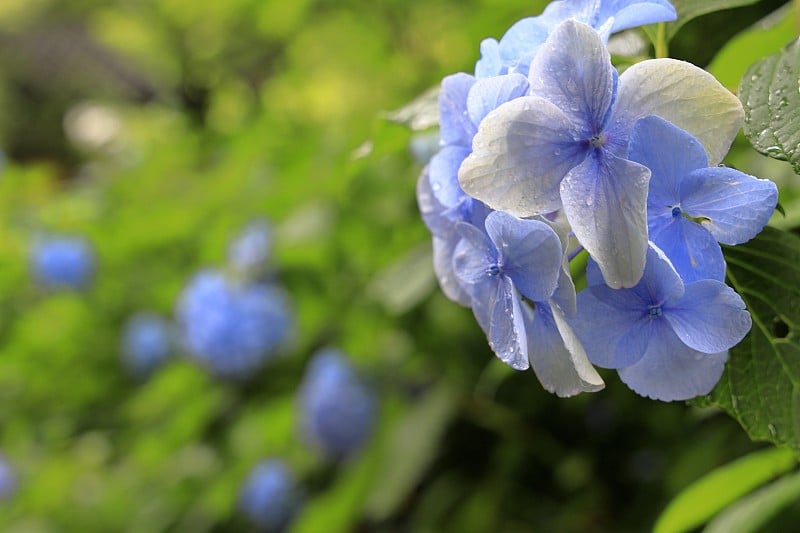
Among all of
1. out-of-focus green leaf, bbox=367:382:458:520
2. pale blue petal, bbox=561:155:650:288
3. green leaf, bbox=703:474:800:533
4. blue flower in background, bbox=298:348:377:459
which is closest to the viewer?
pale blue petal, bbox=561:155:650:288

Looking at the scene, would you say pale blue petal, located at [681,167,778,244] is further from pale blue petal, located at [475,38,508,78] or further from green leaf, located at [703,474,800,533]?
green leaf, located at [703,474,800,533]

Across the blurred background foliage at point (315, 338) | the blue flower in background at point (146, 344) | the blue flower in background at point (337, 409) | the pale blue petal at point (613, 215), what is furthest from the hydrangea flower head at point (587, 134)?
the blue flower in background at point (146, 344)

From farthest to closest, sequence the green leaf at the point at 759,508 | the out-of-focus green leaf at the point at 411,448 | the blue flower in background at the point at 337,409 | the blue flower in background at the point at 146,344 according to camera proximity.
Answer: the blue flower in background at the point at 146,344 → the blue flower in background at the point at 337,409 → the out-of-focus green leaf at the point at 411,448 → the green leaf at the point at 759,508

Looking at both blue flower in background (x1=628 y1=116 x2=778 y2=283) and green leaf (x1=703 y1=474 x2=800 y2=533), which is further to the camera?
green leaf (x1=703 y1=474 x2=800 y2=533)

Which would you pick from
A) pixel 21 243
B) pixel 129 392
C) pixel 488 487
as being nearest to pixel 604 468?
pixel 488 487

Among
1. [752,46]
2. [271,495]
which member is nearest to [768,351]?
[752,46]

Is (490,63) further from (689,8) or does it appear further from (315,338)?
(315,338)

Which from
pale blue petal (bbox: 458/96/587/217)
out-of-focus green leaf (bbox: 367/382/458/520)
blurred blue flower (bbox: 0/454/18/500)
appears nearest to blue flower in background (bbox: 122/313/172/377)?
blurred blue flower (bbox: 0/454/18/500)

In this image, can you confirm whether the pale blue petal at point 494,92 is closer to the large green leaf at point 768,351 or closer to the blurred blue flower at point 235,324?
the large green leaf at point 768,351
